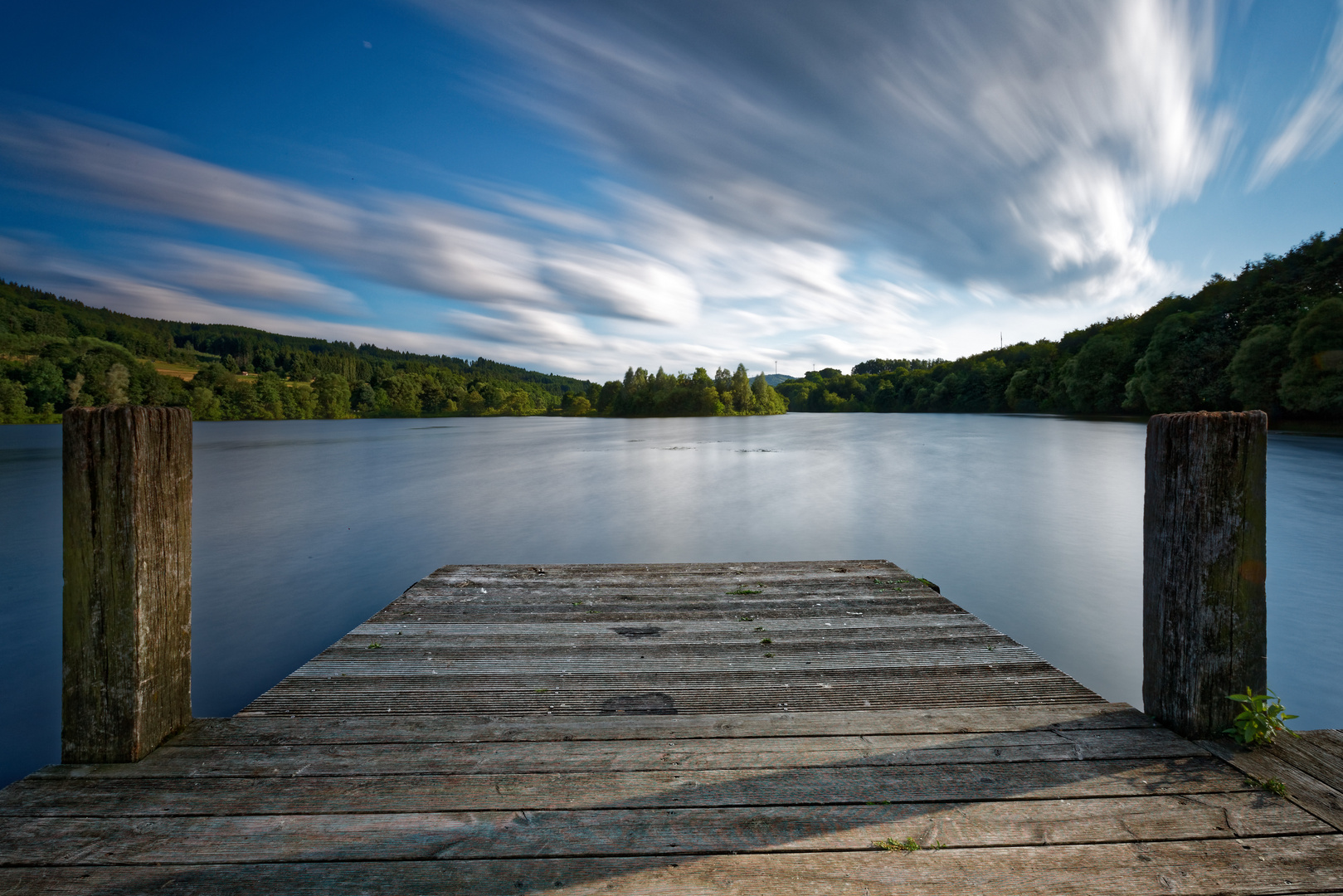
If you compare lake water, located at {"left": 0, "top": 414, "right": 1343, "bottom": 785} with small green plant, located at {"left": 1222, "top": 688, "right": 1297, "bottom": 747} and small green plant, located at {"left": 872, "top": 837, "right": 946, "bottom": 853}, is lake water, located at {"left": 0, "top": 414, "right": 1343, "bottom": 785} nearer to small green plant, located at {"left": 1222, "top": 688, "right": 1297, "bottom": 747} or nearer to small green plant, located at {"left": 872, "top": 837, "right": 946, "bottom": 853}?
small green plant, located at {"left": 1222, "top": 688, "right": 1297, "bottom": 747}

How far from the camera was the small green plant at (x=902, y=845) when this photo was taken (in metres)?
1.47

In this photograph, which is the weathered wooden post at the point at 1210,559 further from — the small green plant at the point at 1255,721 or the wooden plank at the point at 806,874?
the wooden plank at the point at 806,874

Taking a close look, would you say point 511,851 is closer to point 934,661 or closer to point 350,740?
point 350,740

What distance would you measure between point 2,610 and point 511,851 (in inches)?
301

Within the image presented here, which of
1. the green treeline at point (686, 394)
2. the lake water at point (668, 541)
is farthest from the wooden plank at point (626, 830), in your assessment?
the green treeline at point (686, 394)

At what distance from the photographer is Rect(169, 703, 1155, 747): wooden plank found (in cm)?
201

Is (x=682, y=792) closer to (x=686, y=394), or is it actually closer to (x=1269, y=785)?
(x=1269, y=785)

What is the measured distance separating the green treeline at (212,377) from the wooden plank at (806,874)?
3319mm

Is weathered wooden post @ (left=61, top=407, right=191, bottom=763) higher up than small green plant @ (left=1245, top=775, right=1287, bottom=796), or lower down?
higher up

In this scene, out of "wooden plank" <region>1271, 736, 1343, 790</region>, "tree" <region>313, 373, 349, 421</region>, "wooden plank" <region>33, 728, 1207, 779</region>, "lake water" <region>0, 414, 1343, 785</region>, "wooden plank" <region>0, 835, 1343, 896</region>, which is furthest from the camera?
"tree" <region>313, 373, 349, 421</region>

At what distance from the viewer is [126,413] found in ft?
5.77

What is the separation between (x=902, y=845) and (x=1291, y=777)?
133cm

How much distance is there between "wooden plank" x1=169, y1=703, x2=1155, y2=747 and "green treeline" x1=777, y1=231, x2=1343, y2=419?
28.5 m

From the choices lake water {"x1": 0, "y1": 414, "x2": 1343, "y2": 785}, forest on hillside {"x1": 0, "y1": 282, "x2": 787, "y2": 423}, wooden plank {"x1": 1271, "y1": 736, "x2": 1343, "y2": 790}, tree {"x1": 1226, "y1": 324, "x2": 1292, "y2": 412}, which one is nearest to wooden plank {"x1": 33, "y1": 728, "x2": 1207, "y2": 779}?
wooden plank {"x1": 1271, "y1": 736, "x2": 1343, "y2": 790}
